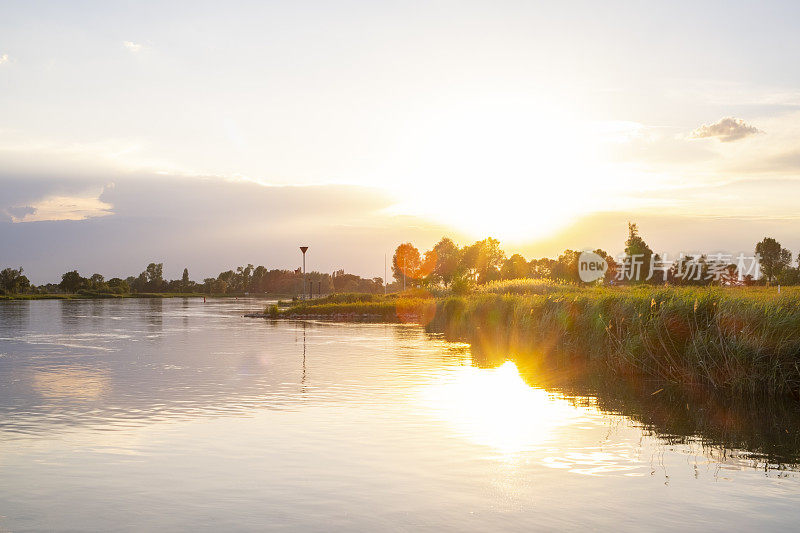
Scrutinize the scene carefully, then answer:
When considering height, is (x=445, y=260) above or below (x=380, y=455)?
above

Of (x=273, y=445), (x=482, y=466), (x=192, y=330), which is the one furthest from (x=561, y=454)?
(x=192, y=330)

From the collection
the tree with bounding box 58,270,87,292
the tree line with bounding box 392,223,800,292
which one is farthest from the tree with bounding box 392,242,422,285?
the tree with bounding box 58,270,87,292

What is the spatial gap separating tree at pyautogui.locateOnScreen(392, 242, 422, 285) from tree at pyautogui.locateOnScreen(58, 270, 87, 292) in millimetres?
95971

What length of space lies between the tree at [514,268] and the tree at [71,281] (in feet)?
424

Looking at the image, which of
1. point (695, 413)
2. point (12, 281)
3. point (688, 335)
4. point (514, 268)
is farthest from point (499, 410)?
point (12, 281)

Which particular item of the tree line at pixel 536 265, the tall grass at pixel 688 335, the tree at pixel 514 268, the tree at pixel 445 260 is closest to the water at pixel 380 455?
the tall grass at pixel 688 335

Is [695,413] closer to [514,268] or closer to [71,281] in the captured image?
[514,268]

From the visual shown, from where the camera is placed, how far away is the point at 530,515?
29.3ft

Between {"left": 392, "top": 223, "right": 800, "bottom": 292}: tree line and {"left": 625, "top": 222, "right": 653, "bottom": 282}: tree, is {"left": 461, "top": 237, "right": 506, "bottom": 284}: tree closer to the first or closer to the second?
{"left": 392, "top": 223, "right": 800, "bottom": 292}: tree line

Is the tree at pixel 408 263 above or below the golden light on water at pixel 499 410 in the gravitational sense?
above

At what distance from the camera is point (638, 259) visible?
10588cm

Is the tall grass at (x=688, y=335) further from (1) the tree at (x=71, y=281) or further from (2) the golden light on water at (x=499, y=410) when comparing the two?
(1) the tree at (x=71, y=281)

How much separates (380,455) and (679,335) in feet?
43.1

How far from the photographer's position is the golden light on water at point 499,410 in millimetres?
13742
